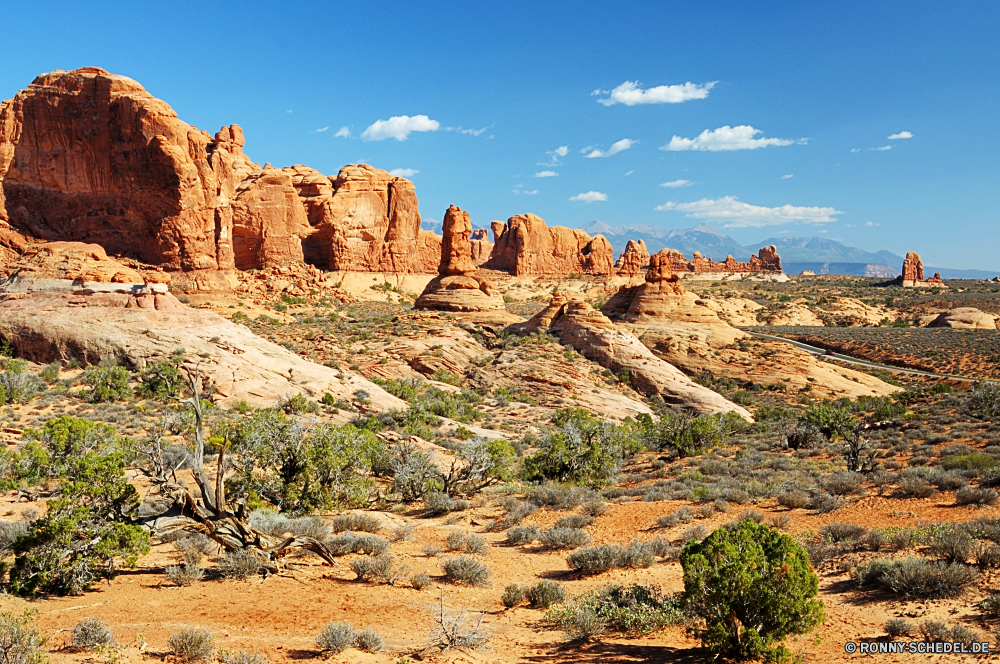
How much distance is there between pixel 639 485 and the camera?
52.0ft

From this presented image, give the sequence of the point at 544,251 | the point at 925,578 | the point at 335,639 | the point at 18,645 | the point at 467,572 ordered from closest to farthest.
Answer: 1. the point at 18,645
2. the point at 335,639
3. the point at 925,578
4. the point at 467,572
5. the point at 544,251

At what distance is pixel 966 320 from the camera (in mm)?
64688

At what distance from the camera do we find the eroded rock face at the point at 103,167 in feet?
155

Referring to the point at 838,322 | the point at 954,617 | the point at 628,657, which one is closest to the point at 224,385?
the point at 628,657

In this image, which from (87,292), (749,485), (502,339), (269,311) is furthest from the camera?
(269,311)

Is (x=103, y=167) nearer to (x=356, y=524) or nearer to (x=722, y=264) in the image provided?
(x=356, y=524)

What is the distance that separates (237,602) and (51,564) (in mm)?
2381

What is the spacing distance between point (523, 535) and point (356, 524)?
10.7ft

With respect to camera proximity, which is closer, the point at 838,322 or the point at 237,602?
the point at 237,602

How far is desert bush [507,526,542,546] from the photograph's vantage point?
11102 mm

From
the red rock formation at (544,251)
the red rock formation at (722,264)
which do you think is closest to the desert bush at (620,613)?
the red rock formation at (544,251)

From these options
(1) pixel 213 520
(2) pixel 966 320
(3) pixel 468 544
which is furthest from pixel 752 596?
(2) pixel 966 320

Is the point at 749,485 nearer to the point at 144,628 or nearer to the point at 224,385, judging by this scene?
the point at 144,628

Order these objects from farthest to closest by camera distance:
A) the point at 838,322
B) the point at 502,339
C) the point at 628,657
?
the point at 838,322
the point at 502,339
the point at 628,657
